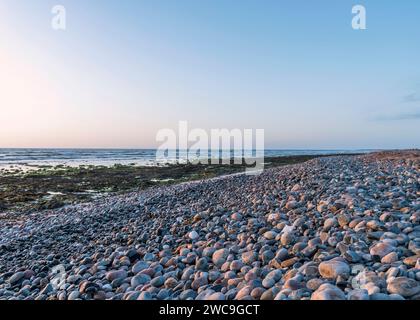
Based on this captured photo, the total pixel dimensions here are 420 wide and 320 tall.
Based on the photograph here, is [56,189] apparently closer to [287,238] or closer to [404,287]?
[287,238]

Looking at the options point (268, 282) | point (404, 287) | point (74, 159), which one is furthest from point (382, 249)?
point (74, 159)

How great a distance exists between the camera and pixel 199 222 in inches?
262

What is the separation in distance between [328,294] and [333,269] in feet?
1.70

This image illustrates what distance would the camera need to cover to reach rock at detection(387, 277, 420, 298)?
277 cm

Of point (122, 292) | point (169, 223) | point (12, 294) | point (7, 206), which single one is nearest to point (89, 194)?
point (7, 206)

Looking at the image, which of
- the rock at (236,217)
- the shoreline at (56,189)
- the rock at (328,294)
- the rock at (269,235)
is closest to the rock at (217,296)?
the rock at (328,294)

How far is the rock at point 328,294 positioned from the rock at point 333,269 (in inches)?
13.4

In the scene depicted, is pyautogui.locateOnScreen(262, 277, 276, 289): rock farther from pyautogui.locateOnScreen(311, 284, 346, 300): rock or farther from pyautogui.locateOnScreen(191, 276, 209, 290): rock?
pyautogui.locateOnScreen(191, 276, 209, 290): rock

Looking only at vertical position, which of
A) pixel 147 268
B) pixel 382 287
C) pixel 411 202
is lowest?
pixel 147 268

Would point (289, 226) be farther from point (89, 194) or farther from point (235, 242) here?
point (89, 194)

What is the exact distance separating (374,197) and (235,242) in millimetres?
3255

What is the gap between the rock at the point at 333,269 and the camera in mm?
3297

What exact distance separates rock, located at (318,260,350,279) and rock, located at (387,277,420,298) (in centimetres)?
46

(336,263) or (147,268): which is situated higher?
(336,263)
